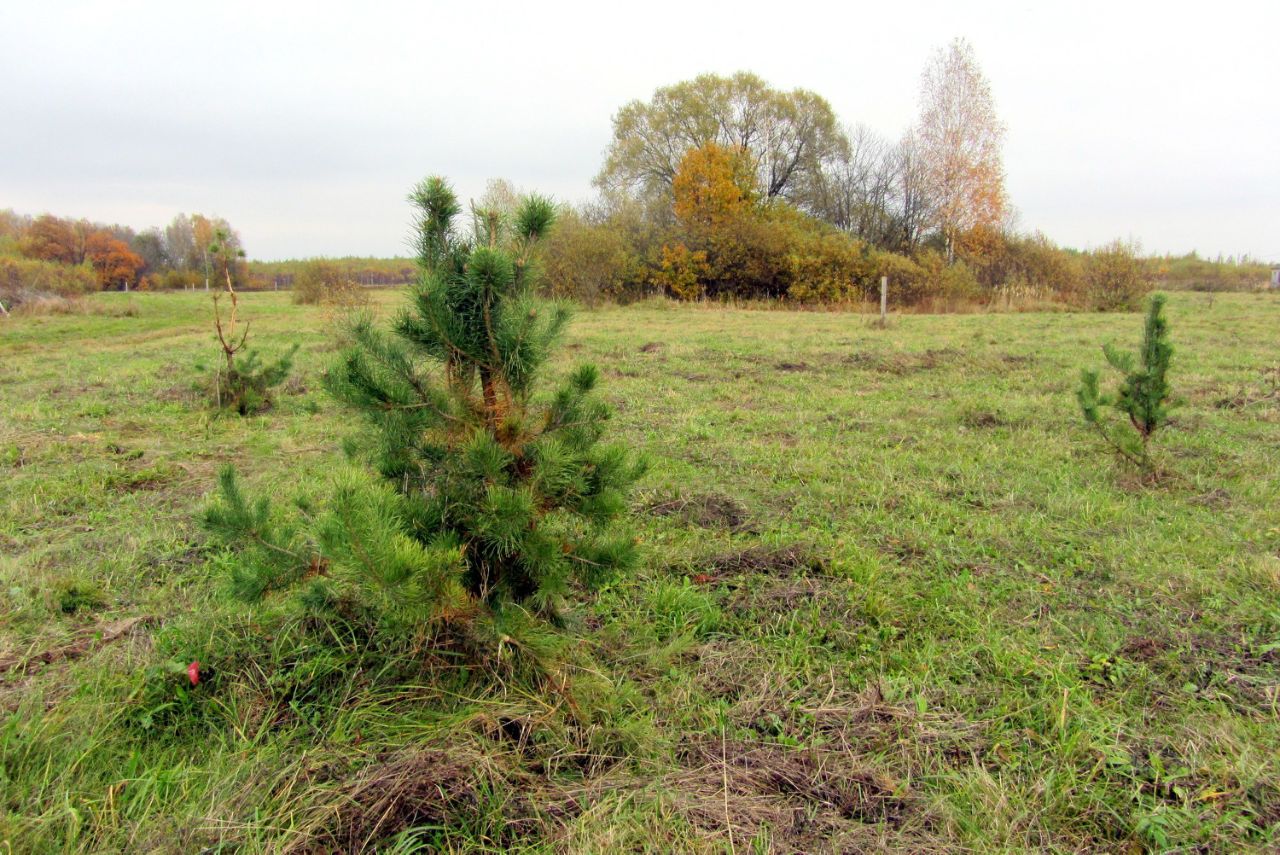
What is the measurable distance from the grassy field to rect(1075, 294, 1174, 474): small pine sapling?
0.89 ft

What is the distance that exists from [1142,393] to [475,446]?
485 centimetres

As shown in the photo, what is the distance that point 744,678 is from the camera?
8.59ft

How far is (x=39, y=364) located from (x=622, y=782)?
1300cm

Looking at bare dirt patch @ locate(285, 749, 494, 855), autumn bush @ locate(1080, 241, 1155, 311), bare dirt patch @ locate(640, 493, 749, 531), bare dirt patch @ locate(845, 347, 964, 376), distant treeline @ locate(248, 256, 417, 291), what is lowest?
bare dirt patch @ locate(285, 749, 494, 855)

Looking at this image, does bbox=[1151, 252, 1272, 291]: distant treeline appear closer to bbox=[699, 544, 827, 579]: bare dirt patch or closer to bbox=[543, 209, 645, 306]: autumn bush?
bbox=[543, 209, 645, 306]: autumn bush

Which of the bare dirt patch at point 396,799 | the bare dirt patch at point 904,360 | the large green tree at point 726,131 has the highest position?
the large green tree at point 726,131

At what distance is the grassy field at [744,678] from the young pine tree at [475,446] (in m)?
0.30

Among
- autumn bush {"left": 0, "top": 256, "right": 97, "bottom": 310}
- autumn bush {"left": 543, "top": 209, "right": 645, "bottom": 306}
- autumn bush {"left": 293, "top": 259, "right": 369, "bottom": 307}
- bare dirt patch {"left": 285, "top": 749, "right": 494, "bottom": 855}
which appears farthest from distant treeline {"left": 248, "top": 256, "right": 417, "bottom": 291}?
bare dirt patch {"left": 285, "top": 749, "right": 494, "bottom": 855}

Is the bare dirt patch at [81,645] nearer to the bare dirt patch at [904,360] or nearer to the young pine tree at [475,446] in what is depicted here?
the young pine tree at [475,446]

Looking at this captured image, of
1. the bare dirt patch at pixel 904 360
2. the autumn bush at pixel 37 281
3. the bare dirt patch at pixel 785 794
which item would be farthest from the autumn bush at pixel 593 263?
the bare dirt patch at pixel 785 794

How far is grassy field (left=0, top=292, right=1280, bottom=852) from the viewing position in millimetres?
1858

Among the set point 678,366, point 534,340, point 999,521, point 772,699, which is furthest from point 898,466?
point 678,366

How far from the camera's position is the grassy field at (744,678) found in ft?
6.10

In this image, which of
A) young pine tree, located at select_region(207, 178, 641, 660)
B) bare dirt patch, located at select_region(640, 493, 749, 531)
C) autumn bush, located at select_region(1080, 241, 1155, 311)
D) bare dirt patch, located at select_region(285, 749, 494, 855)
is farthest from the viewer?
autumn bush, located at select_region(1080, 241, 1155, 311)
